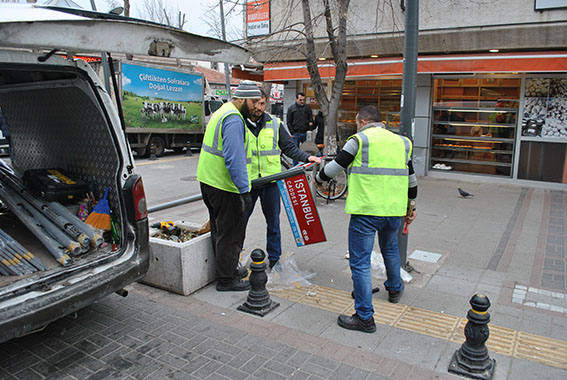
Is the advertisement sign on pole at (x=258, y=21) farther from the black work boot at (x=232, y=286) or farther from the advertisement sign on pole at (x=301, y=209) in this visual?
the black work boot at (x=232, y=286)

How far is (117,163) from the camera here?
3.87 meters

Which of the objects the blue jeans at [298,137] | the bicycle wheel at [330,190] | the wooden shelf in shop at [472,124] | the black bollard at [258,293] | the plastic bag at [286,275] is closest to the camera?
the black bollard at [258,293]

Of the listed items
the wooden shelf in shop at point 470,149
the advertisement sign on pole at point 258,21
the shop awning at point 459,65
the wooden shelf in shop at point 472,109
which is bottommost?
the wooden shelf in shop at point 470,149

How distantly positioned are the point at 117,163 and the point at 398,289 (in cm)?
273

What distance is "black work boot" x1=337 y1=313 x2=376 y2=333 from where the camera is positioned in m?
3.74

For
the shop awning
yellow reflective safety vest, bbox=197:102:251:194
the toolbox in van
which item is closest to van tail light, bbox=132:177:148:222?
yellow reflective safety vest, bbox=197:102:251:194

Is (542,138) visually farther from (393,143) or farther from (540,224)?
(393,143)

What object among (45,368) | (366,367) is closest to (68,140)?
(45,368)

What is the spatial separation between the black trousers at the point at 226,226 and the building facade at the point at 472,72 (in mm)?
4929

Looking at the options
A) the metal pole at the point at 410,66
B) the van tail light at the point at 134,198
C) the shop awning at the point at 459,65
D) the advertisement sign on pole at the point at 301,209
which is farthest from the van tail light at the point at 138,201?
the shop awning at the point at 459,65

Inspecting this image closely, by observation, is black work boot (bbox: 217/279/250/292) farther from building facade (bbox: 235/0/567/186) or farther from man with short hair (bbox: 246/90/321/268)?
building facade (bbox: 235/0/567/186)

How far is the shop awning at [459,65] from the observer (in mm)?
8641

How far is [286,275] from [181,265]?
111 cm

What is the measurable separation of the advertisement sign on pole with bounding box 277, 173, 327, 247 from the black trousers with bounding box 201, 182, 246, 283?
1.68 feet
